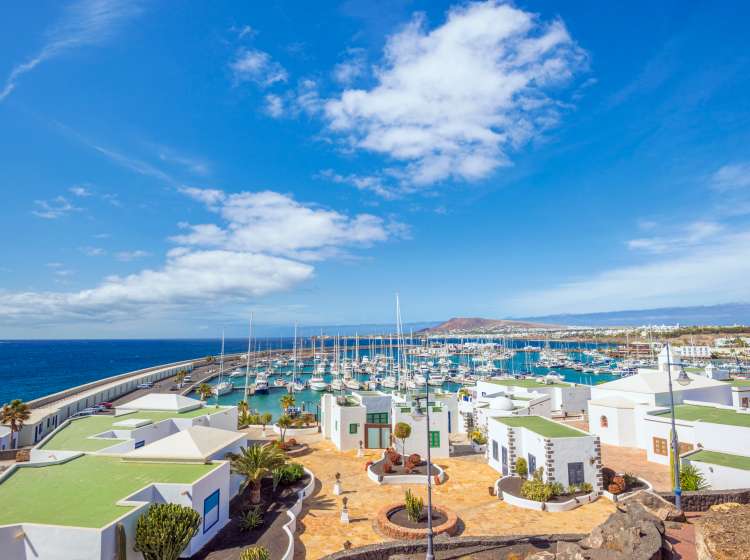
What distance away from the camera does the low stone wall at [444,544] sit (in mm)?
16344

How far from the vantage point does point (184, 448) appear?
72.0 ft

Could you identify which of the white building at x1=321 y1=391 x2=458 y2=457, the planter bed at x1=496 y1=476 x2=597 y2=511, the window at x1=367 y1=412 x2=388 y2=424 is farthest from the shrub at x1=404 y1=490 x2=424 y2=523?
the window at x1=367 y1=412 x2=388 y2=424

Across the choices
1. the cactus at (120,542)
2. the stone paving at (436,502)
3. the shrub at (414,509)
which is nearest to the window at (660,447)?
the stone paving at (436,502)

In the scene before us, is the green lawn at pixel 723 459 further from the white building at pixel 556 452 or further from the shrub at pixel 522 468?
the shrub at pixel 522 468

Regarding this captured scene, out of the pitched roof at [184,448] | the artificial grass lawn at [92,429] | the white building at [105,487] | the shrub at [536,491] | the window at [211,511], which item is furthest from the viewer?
the artificial grass lawn at [92,429]

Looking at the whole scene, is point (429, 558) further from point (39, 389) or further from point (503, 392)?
point (39, 389)

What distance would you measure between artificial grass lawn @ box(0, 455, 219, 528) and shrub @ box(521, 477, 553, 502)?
54.0 feet

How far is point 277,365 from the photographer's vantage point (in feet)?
410

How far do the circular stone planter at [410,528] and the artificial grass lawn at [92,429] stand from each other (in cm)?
1672

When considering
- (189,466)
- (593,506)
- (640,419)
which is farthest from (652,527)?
(640,419)

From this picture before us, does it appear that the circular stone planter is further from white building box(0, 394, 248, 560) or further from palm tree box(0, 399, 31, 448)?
palm tree box(0, 399, 31, 448)

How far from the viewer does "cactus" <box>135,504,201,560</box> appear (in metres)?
14.8

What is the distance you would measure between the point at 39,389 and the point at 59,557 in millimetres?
111283

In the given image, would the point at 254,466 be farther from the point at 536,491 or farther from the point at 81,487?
the point at 536,491
